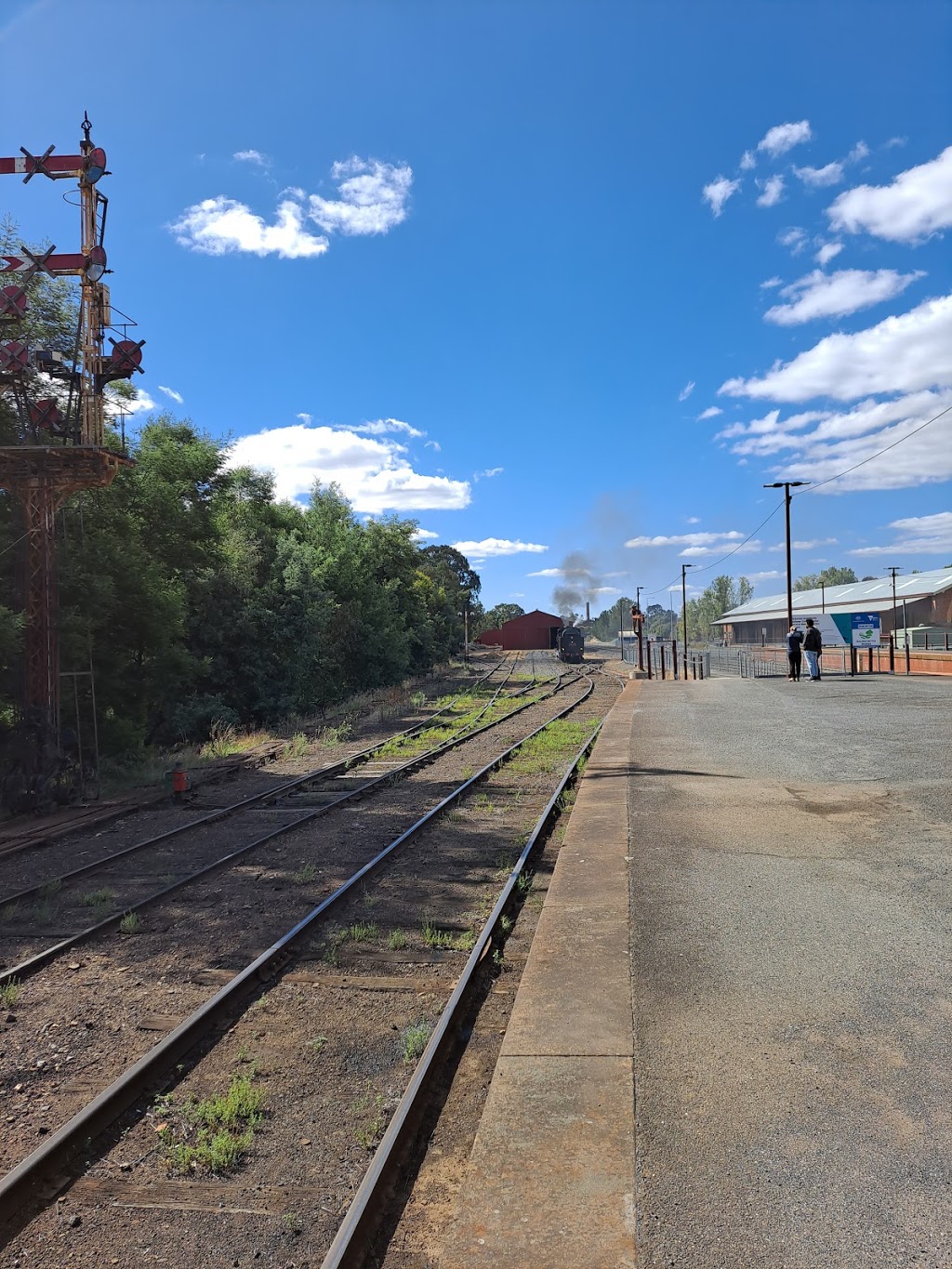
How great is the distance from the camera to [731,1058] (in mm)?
3727

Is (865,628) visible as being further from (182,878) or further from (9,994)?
(9,994)

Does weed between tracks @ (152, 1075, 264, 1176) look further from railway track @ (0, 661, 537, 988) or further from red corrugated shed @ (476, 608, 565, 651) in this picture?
red corrugated shed @ (476, 608, 565, 651)

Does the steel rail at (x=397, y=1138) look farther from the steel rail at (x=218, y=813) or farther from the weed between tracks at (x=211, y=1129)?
the steel rail at (x=218, y=813)

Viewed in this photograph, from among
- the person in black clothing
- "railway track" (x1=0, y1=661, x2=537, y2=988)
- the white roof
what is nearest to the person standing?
the person in black clothing

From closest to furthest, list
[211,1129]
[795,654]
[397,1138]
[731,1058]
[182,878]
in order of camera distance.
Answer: [397,1138] < [731,1058] < [211,1129] < [182,878] < [795,654]

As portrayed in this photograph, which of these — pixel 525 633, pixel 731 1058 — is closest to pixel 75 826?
pixel 731 1058

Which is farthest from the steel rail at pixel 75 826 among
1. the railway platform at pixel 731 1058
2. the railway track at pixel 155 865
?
the railway platform at pixel 731 1058

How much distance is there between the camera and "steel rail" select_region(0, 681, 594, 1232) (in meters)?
3.38

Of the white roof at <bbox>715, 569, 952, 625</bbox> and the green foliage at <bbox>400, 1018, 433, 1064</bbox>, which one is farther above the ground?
the white roof at <bbox>715, 569, 952, 625</bbox>

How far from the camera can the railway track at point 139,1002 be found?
12.2 feet

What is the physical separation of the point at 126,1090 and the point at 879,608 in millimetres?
92564

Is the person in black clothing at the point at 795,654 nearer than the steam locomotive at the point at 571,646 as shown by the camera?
Yes

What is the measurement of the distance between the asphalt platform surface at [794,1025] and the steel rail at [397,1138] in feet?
3.15

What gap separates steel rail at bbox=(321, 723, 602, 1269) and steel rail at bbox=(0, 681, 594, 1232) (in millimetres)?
1306
